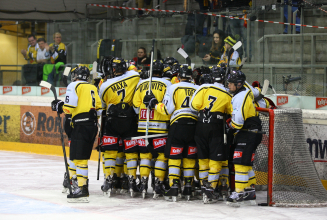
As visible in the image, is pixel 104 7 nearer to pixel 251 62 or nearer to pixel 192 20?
pixel 192 20

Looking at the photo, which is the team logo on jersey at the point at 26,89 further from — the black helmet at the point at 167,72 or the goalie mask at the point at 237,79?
the goalie mask at the point at 237,79

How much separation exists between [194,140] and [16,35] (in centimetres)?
688

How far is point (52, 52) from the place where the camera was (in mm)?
10398

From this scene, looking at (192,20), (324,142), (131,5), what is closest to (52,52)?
(131,5)

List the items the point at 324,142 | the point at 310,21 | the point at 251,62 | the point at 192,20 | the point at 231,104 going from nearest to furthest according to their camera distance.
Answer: the point at 231,104
the point at 324,142
the point at 310,21
the point at 251,62
the point at 192,20

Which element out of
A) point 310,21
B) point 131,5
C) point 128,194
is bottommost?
point 128,194

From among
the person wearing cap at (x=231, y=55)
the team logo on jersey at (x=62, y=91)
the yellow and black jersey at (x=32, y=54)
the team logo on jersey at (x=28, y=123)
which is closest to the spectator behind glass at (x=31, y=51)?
the yellow and black jersey at (x=32, y=54)

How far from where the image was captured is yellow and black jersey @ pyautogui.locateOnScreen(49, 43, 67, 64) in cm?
1021

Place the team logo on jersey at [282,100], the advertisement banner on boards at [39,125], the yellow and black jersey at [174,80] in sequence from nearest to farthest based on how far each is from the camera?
the yellow and black jersey at [174,80] → the team logo on jersey at [282,100] → the advertisement banner on boards at [39,125]

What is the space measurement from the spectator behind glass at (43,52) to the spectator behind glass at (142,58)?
2.60m

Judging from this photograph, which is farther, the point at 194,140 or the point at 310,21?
the point at 310,21

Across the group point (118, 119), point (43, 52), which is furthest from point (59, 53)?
point (118, 119)

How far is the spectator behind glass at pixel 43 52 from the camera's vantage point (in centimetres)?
1050

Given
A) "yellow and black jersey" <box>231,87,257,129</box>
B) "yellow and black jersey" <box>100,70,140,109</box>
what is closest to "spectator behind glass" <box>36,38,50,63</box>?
"yellow and black jersey" <box>100,70,140,109</box>
